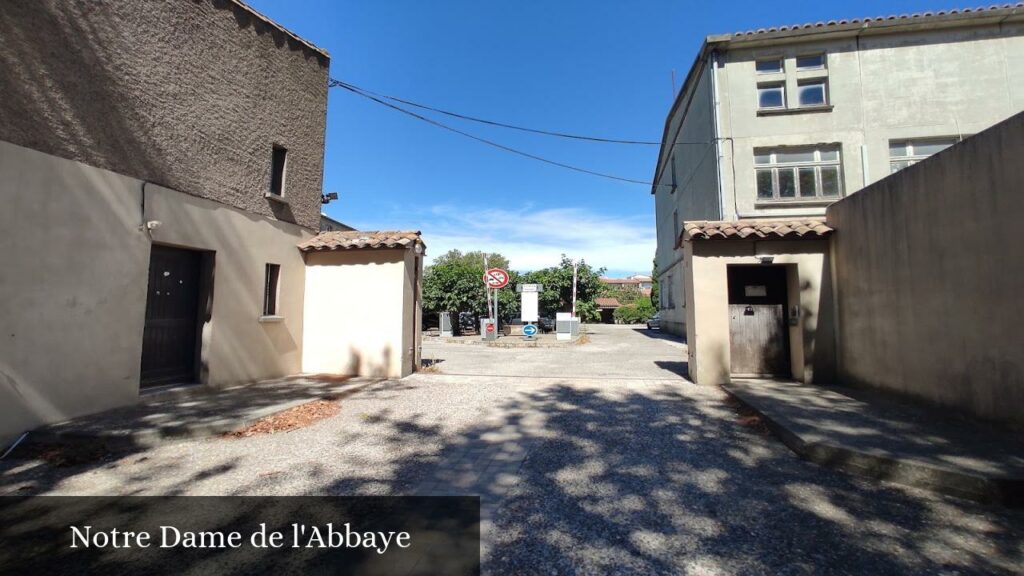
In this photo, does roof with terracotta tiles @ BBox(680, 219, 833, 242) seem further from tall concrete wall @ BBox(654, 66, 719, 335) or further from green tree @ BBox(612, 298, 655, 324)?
green tree @ BBox(612, 298, 655, 324)

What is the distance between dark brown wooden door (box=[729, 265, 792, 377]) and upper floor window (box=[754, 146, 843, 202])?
6.16 metres

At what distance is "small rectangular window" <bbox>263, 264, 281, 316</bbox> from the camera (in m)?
8.52

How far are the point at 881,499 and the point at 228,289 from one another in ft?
29.3

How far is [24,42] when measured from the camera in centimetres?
501

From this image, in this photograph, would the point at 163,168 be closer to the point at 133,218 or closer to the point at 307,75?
the point at 133,218

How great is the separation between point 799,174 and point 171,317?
53.7ft

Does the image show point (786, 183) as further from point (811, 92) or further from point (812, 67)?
point (812, 67)

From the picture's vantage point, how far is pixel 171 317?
6902 mm

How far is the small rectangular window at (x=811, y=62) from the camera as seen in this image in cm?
1364

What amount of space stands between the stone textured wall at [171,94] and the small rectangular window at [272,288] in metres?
1.10

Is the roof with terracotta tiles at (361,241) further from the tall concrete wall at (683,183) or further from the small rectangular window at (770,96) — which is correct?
the small rectangular window at (770,96)

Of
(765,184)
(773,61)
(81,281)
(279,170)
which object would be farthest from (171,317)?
(773,61)

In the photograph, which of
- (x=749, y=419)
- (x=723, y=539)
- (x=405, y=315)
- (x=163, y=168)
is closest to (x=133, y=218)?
(x=163, y=168)

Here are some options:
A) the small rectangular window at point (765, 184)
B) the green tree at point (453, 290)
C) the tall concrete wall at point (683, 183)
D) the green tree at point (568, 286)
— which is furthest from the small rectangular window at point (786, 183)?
the green tree at point (568, 286)
